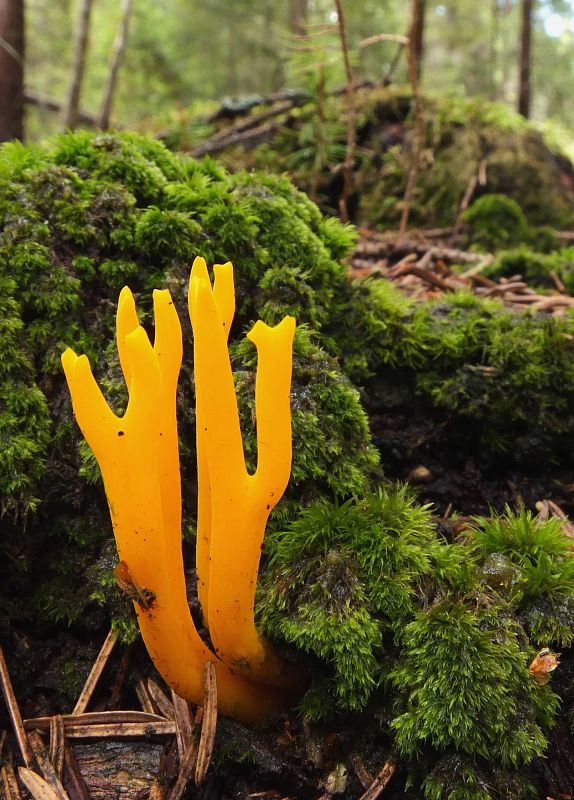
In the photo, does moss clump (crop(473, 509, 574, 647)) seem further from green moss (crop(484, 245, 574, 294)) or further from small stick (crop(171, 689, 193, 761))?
green moss (crop(484, 245, 574, 294))

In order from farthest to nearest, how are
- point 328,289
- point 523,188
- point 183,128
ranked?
point 183,128 → point 523,188 → point 328,289

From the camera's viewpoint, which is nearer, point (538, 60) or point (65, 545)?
point (65, 545)

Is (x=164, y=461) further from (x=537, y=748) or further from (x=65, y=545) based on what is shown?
(x=537, y=748)

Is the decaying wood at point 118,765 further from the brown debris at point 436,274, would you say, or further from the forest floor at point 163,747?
the brown debris at point 436,274

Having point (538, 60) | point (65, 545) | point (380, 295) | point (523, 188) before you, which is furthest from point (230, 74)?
point (65, 545)

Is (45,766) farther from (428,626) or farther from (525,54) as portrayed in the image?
(525,54)

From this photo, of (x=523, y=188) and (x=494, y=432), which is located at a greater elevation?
(x=523, y=188)

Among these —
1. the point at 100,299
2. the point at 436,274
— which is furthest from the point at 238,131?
the point at 100,299
